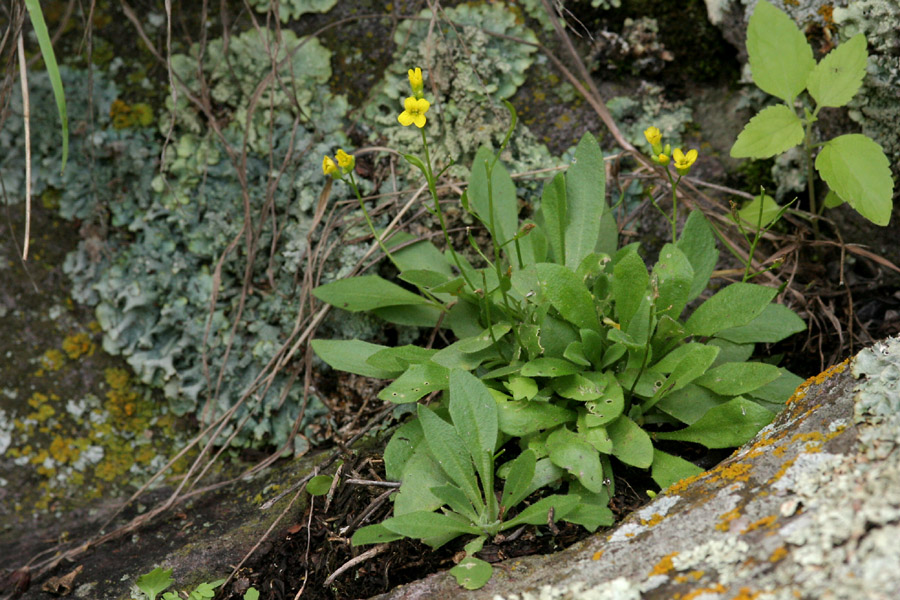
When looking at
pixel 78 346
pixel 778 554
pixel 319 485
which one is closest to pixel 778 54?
pixel 778 554

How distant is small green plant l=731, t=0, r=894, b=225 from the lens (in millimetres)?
1695

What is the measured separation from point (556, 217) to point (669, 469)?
0.74 meters

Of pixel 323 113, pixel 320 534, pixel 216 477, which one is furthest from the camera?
pixel 323 113

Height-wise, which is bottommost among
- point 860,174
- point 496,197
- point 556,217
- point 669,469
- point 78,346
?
point 669,469

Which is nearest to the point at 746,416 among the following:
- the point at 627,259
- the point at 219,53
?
the point at 627,259

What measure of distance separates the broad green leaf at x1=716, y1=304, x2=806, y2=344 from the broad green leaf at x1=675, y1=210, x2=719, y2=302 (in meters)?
0.15

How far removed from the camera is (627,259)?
166cm

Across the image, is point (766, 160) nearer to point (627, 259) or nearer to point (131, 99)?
point (627, 259)

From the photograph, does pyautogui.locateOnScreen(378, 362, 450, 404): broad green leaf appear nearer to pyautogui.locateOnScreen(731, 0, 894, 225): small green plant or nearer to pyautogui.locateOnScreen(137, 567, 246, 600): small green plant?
pyautogui.locateOnScreen(137, 567, 246, 600): small green plant

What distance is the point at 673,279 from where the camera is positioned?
170 centimetres

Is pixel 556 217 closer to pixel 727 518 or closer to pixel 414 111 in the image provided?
pixel 414 111

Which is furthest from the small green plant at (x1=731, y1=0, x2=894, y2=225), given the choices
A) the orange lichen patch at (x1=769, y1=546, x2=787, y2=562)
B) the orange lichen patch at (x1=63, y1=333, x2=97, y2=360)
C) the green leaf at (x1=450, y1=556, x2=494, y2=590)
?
the orange lichen patch at (x1=63, y1=333, x2=97, y2=360)

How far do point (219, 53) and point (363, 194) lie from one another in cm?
79

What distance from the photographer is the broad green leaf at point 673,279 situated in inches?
66.7
